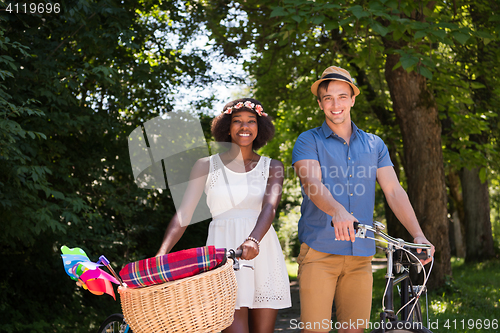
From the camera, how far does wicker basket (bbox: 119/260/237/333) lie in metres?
2.19

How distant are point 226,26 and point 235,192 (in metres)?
7.12

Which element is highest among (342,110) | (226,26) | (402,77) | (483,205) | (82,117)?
(226,26)

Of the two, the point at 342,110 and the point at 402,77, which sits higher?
the point at 402,77

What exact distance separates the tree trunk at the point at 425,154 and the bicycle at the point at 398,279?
17.5 ft

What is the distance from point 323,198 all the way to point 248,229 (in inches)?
31.7

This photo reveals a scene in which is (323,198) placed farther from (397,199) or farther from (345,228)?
(397,199)

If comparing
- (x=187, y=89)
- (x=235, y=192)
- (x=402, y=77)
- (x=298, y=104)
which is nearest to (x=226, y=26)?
(x=187, y=89)

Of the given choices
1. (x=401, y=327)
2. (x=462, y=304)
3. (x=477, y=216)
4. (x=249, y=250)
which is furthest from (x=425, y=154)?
(x=477, y=216)

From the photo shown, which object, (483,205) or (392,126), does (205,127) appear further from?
(483,205)

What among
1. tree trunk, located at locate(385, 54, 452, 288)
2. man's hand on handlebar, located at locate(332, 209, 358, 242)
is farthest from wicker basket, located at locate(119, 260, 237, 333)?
tree trunk, located at locate(385, 54, 452, 288)

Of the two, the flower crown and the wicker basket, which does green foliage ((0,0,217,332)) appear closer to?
the flower crown

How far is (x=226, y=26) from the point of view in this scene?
391 inches

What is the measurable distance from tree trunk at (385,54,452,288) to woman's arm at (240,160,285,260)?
199 inches

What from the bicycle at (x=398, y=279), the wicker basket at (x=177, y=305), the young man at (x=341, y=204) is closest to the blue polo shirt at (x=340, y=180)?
the young man at (x=341, y=204)
